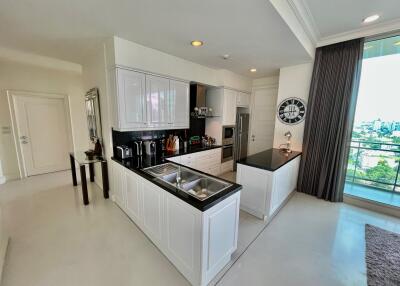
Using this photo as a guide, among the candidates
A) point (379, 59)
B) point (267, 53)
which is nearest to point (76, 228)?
point (267, 53)

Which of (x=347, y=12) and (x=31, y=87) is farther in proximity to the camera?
(x=31, y=87)

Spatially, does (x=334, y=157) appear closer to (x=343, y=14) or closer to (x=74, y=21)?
(x=343, y=14)

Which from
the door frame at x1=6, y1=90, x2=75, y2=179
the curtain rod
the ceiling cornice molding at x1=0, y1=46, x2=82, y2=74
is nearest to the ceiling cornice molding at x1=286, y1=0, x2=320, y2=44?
the curtain rod

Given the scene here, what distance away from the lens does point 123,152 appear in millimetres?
2729

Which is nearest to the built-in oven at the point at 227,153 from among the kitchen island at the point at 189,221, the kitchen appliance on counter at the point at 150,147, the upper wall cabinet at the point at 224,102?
the upper wall cabinet at the point at 224,102

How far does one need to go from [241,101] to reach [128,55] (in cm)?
303

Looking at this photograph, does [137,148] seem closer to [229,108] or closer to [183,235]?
[183,235]

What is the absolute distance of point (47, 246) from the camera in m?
2.05

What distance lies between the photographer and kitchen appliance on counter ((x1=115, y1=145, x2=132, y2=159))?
273 centimetres

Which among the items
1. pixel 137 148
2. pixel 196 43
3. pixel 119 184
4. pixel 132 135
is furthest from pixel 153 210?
pixel 196 43

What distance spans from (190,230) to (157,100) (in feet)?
7.30

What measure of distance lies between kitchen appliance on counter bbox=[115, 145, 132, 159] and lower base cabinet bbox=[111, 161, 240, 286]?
27.3 inches

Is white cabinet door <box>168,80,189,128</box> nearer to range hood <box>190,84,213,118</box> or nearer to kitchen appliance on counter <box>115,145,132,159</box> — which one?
range hood <box>190,84,213,118</box>

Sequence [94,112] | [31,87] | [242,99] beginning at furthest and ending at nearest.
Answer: [242,99], [31,87], [94,112]
